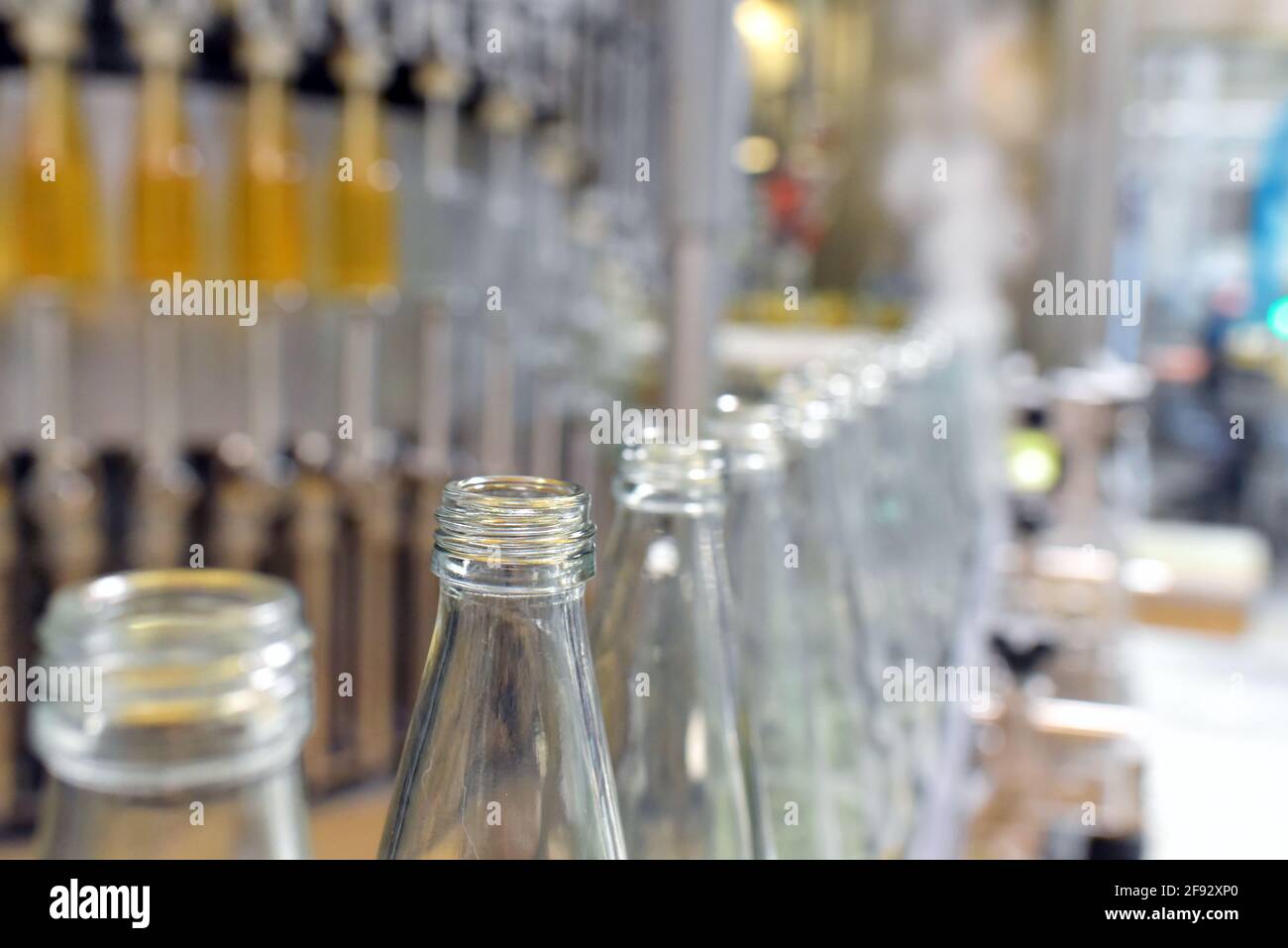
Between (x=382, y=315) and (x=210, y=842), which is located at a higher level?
(x=382, y=315)

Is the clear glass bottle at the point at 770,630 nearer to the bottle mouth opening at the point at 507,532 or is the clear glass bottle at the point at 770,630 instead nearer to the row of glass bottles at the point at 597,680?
the row of glass bottles at the point at 597,680

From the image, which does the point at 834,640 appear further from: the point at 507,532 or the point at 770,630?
the point at 507,532

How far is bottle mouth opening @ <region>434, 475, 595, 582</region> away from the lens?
0.32 meters

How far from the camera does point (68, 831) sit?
0.27 m

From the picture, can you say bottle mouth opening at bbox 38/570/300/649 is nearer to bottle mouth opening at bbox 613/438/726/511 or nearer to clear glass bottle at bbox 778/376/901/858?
bottle mouth opening at bbox 613/438/726/511

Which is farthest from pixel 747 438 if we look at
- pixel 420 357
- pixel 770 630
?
pixel 420 357

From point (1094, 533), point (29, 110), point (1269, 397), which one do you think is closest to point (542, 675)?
point (1094, 533)

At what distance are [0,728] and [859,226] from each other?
157 inches

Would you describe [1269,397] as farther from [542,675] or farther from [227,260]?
[542,675]

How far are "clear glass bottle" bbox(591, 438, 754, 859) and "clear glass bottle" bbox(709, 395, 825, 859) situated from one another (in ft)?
0.12

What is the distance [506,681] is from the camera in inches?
13.1

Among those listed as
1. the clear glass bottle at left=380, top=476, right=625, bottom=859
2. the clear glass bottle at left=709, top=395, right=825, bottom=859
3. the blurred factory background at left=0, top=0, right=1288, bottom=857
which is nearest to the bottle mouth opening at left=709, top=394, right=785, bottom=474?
the clear glass bottle at left=709, top=395, right=825, bottom=859

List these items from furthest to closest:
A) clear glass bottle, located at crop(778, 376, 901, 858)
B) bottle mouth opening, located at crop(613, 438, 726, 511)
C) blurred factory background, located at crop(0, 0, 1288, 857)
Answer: blurred factory background, located at crop(0, 0, 1288, 857) → clear glass bottle, located at crop(778, 376, 901, 858) → bottle mouth opening, located at crop(613, 438, 726, 511)

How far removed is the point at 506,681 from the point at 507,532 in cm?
4
